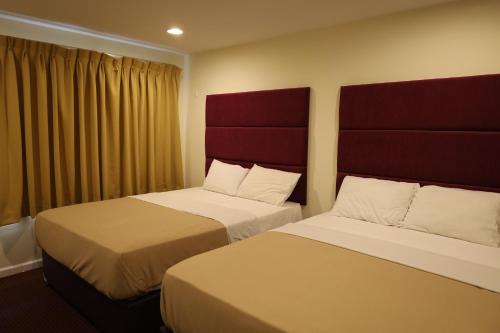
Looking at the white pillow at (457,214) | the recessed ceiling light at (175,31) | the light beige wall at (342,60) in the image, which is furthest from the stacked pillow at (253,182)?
the recessed ceiling light at (175,31)

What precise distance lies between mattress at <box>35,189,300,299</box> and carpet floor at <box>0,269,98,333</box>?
1.31ft

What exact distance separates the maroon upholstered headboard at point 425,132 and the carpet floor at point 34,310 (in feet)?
7.44

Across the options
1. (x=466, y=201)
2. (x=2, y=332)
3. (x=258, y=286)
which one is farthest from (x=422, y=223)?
Result: (x=2, y=332)

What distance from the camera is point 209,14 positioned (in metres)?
2.65

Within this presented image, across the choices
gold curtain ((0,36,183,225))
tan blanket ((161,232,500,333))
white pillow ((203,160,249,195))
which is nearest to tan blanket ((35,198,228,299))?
tan blanket ((161,232,500,333))

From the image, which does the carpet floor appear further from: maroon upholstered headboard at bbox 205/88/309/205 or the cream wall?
maroon upholstered headboard at bbox 205/88/309/205

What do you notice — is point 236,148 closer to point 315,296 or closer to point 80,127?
point 80,127

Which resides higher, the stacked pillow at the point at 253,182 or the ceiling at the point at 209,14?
the ceiling at the point at 209,14

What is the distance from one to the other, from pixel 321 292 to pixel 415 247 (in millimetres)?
816

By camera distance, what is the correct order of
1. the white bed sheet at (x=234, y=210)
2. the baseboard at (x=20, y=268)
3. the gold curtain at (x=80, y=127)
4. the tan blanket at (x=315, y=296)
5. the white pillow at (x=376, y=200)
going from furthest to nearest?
the baseboard at (x=20, y=268), the gold curtain at (x=80, y=127), the white bed sheet at (x=234, y=210), the white pillow at (x=376, y=200), the tan blanket at (x=315, y=296)

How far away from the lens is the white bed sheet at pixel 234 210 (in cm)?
255

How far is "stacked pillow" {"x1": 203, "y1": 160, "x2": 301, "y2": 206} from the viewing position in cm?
308

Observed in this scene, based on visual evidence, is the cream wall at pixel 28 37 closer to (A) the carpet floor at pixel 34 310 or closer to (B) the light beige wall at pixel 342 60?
(A) the carpet floor at pixel 34 310

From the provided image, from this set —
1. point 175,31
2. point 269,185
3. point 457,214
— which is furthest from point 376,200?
point 175,31
